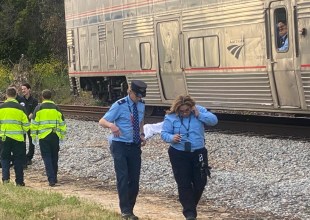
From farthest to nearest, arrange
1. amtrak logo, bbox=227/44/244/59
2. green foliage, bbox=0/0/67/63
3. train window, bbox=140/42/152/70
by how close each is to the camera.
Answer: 1. green foliage, bbox=0/0/67/63
2. train window, bbox=140/42/152/70
3. amtrak logo, bbox=227/44/244/59

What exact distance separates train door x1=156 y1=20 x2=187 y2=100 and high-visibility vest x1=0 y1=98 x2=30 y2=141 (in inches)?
257

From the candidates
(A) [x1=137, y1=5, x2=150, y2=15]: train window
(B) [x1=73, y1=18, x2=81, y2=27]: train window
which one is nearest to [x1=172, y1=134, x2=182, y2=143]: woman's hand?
(A) [x1=137, y1=5, x2=150, y2=15]: train window

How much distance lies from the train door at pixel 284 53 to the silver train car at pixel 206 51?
0.8 inches

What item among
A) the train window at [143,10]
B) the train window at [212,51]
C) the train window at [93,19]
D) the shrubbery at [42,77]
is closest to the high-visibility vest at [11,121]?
the train window at [212,51]

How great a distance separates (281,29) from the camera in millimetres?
14422

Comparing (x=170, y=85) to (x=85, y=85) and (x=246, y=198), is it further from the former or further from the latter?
(x=246, y=198)

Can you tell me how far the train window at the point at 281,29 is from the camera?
46.9 feet

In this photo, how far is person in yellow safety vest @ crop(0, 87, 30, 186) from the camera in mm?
11688

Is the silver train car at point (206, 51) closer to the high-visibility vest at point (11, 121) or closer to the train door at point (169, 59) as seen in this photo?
the train door at point (169, 59)

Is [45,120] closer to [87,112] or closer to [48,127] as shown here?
[48,127]

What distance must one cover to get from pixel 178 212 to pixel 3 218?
7.60ft

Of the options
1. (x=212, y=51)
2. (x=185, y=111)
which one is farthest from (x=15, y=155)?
(x=212, y=51)

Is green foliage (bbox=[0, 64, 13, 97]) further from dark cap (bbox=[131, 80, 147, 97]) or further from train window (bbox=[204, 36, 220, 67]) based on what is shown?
dark cap (bbox=[131, 80, 147, 97])

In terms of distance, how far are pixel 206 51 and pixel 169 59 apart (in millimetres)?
1606
